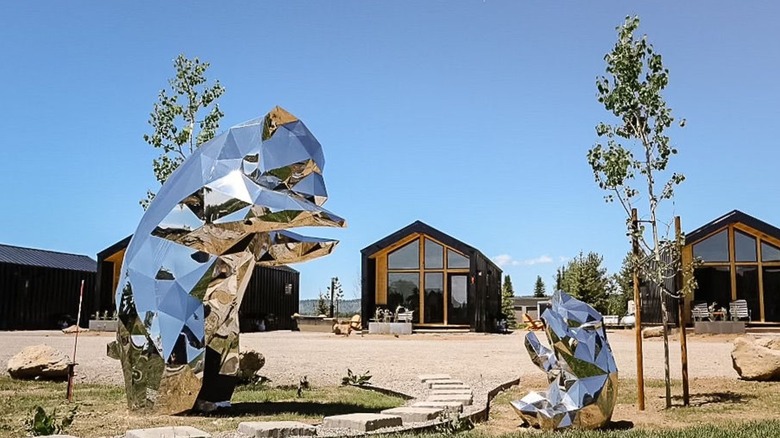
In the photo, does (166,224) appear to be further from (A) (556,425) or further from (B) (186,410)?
(A) (556,425)

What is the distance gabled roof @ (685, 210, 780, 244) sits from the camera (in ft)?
106

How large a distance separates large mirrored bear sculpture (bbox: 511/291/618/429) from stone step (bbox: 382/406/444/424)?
909mm

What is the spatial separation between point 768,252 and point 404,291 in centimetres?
1548

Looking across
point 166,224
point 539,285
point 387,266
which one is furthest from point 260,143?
point 539,285

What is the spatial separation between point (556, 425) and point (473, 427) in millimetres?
923

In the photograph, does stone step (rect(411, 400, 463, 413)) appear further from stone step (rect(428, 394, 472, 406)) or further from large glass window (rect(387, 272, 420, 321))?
large glass window (rect(387, 272, 420, 321))

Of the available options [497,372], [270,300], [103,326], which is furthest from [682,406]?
[270,300]

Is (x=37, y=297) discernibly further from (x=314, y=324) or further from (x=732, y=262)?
(x=732, y=262)

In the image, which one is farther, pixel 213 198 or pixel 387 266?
pixel 387 266

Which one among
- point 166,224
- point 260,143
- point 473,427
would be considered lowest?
point 473,427

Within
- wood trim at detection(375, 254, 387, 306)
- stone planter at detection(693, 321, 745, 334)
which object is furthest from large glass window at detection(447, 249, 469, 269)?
stone planter at detection(693, 321, 745, 334)

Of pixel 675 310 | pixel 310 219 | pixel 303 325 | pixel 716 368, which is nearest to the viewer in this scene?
pixel 310 219

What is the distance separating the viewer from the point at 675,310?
3275cm

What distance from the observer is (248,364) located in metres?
13.4
